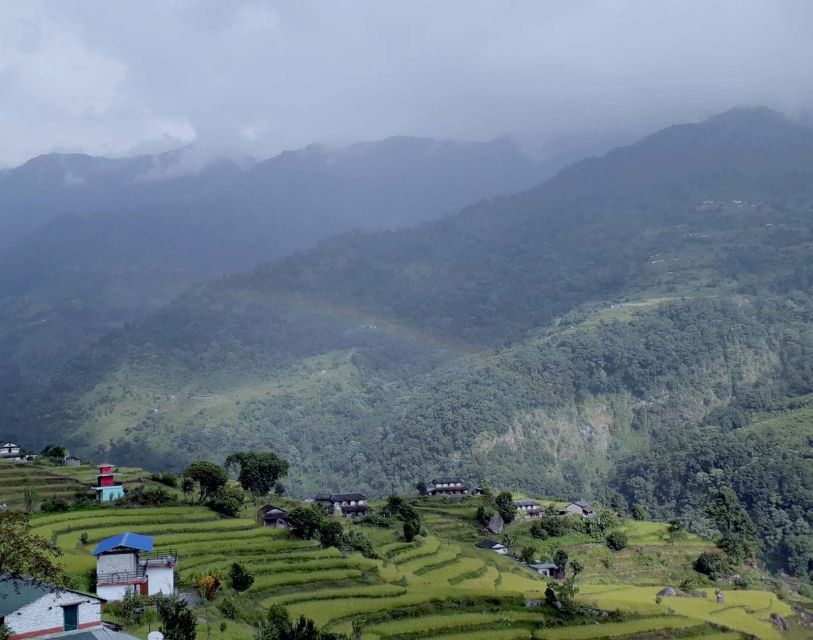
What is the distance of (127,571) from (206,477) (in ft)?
72.2

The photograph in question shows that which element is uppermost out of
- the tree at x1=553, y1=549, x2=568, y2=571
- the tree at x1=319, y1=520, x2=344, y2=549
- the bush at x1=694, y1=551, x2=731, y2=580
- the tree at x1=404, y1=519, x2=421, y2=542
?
the tree at x1=319, y1=520, x2=344, y2=549

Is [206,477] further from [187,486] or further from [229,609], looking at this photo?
[229,609]

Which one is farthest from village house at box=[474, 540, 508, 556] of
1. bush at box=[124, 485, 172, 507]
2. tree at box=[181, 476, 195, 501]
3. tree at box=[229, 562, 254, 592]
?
tree at box=[229, 562, 254, 592]

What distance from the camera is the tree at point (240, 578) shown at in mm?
42188

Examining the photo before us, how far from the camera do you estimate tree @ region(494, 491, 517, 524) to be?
78375mm

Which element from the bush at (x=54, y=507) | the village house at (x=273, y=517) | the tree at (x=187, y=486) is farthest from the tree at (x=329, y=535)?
the bush at (x=54, y=507)

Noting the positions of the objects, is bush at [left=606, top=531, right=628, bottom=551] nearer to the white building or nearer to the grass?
the grass

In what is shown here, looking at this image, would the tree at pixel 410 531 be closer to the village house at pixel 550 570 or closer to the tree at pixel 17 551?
the village house at pixel 550 570

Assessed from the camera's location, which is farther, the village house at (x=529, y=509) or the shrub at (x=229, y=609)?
the village house at (x=529, y=509)

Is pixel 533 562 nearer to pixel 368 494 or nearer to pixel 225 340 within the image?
pixel 368 494

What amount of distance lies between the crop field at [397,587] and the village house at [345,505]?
51.3 ft

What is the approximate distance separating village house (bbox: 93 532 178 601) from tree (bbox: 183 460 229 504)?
2052cm

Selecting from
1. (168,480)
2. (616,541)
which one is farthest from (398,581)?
(616,541)

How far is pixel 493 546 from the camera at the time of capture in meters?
69.0
